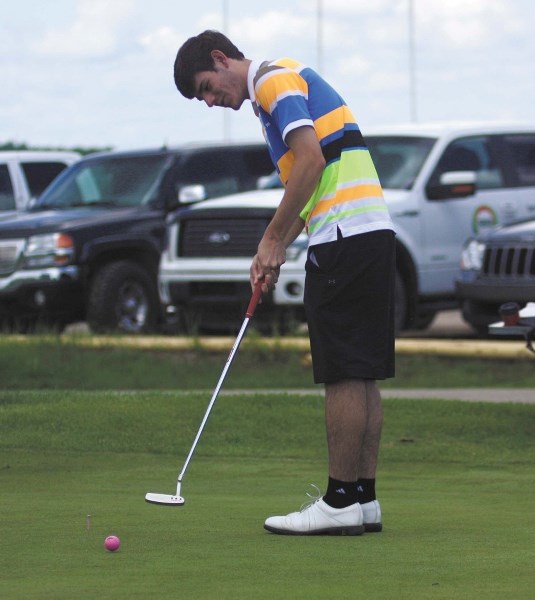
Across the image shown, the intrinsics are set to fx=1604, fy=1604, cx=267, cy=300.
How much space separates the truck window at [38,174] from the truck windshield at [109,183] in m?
2.94

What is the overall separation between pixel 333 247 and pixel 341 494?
3.03 ft

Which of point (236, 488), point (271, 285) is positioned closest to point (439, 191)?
point (236, 488)

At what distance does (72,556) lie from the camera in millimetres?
5238

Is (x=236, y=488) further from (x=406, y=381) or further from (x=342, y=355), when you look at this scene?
(x=406, y=381)

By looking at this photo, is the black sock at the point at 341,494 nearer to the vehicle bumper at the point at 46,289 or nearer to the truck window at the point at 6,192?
the vehicle bumper at the point at 46,289

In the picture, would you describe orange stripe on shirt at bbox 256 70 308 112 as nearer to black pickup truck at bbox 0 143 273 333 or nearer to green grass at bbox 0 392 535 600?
green grass at bbox 0 392 535 600

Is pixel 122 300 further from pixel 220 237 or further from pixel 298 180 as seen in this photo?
pixel 298 180

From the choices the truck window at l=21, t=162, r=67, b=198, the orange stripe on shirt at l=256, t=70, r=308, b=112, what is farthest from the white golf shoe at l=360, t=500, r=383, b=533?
the truck window at l=21, t=162, r=67, b=198

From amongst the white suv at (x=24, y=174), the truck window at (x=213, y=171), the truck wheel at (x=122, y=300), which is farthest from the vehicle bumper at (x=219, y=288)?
the white suv at (x=24, y=174)

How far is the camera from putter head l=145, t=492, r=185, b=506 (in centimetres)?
619

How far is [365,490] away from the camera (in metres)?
6.12

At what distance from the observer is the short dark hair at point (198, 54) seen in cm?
603

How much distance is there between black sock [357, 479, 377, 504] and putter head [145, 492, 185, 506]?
27.5 inches

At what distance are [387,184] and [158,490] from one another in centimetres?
825
